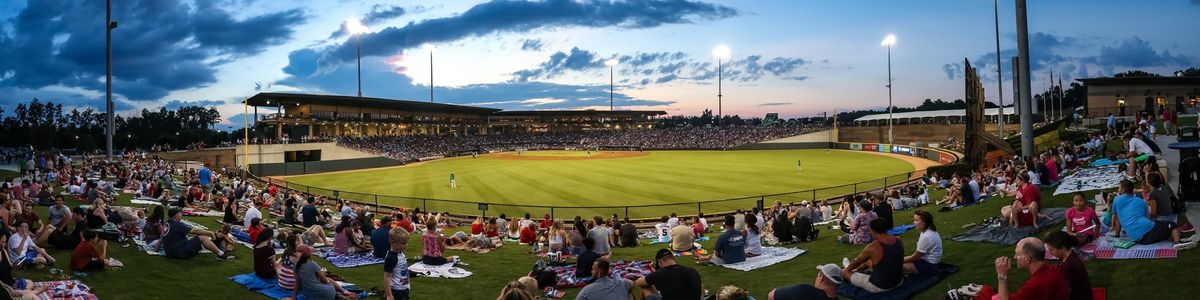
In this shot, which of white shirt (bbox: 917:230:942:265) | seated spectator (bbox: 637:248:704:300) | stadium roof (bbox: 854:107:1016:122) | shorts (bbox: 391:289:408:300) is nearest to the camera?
seated spectator (bbox: 637:248:704:300)

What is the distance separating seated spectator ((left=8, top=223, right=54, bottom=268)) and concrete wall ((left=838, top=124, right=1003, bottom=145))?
77.2m

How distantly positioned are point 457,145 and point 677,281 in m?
85.6

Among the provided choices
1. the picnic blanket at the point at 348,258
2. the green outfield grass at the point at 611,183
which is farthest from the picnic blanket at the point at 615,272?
the green outfield grass at the point at 611,183

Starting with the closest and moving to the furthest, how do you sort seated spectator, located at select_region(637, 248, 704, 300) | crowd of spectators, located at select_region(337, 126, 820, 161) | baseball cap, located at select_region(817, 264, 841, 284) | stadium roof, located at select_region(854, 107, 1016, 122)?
1. baseball cap, located at select_region(817, 264, 841, 284)
2. seated spectator, located at select_region(637, 248, 704, 300)
3. crowd of spectators, located at select_region(337, 126, 820, 161)
4. stadium roof, located at select_region(854, 107, 1016, 122)

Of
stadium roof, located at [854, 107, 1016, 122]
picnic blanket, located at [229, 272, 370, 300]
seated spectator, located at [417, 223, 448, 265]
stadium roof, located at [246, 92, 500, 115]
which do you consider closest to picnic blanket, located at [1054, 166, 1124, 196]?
seated spectator, located at [417, 223, 448, 265]

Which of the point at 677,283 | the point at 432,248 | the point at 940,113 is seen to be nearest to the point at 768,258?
the point at 677,283

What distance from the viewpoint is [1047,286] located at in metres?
5.58

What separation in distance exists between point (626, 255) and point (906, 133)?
77.2 metres

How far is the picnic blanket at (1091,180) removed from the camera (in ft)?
44.3

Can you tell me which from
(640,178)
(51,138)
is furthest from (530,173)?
(51,138)

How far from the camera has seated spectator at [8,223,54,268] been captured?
9.20 meters

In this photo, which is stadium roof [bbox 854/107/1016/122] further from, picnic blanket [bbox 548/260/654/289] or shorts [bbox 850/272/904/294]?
shorts [bbox 850/272/904/294]

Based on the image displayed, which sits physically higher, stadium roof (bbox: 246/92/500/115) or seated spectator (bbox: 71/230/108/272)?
stadium roof (bbox: 246/92/500/115)

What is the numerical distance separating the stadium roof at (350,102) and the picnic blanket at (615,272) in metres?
62.9
